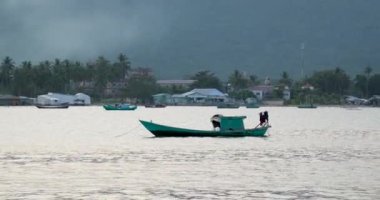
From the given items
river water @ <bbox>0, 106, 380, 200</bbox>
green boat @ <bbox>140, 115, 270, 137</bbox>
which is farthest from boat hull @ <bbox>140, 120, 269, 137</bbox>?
river water @ <bbox>0, 106, 380, 200</bbox>

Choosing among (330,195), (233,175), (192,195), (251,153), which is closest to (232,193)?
(192,195)

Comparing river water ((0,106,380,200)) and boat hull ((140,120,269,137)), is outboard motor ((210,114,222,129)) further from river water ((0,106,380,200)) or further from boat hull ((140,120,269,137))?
river water ((0,106,380,200))

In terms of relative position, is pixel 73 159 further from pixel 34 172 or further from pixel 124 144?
pixel 124 144

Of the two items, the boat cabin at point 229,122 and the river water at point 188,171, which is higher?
the boat cabin at point 229,122

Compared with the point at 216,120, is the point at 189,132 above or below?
below

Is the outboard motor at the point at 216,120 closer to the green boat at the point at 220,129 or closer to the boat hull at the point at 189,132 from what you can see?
the green boat at the point at 220,129

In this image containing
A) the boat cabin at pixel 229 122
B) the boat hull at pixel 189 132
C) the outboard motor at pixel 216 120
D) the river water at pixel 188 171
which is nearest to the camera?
the river water at pixel 188 171

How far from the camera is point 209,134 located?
74188mm

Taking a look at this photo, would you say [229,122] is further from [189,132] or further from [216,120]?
[189,132]

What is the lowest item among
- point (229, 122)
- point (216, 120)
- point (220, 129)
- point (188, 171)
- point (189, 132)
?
point (188, 171)

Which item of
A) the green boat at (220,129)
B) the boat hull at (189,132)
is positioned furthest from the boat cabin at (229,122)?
the boat hull at (189,132)

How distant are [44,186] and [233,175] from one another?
9995 millimetres

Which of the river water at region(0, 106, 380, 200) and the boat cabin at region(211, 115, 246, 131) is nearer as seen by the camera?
the river water at region(0, 106, 380, 200)

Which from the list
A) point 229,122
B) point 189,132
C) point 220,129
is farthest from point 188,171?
point 229,122
